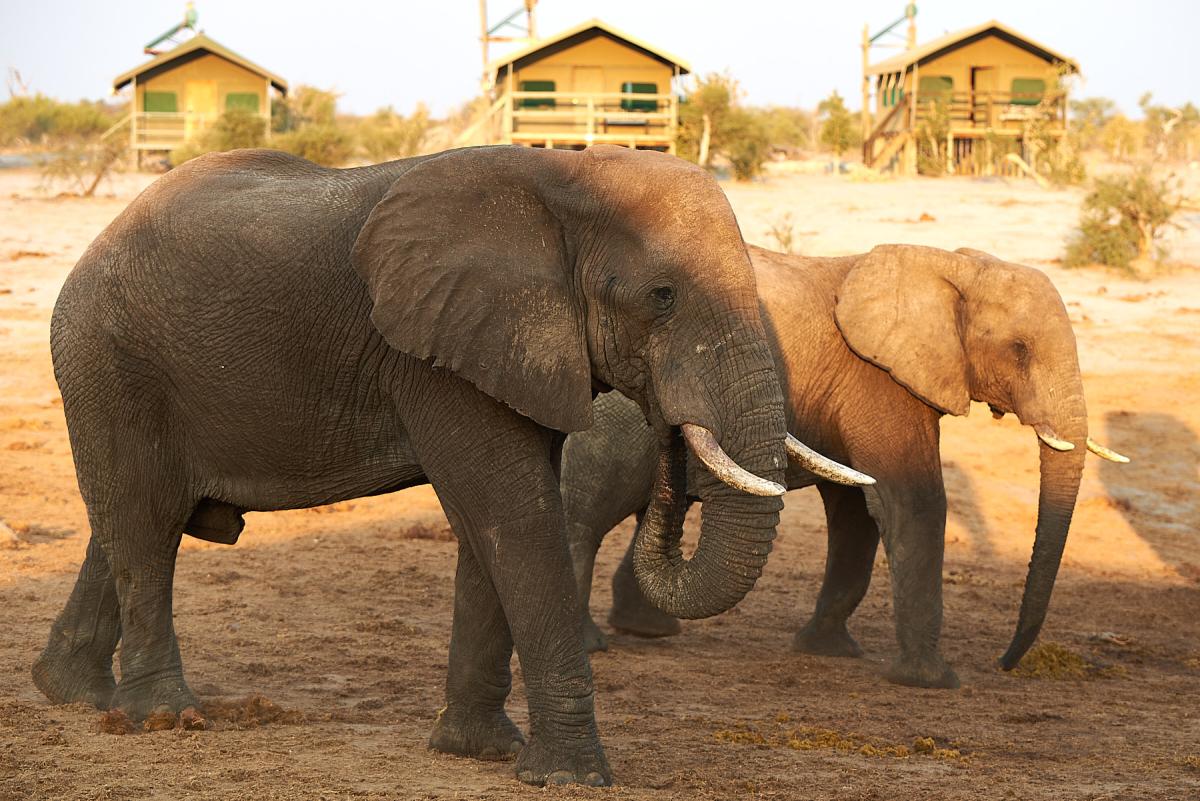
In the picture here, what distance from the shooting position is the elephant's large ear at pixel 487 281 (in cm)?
459

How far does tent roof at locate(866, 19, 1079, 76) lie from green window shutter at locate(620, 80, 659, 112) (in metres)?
6.04

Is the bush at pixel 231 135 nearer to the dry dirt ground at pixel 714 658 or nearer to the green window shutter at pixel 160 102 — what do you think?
the green window shutter at pixel 160 102

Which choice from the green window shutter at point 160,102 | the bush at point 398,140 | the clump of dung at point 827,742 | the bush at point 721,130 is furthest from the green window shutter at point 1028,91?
the clump of dung at point 827,742

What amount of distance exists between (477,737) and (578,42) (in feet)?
94.5

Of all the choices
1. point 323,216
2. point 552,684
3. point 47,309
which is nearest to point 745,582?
point 552,684

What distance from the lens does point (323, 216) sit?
201 inches

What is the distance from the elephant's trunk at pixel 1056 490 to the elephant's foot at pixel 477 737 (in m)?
2.83

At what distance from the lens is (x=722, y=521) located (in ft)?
15.2

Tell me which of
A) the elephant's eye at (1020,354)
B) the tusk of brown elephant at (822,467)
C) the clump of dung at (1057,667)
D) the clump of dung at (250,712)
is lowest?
the clump of dung at (1057,667)

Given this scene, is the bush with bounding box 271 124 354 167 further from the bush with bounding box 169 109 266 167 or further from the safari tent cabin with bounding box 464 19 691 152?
the safari tent cabin with bounding box 464 19 691 152

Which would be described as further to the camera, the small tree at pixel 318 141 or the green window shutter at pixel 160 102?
the green window shutter at pixel 160 102

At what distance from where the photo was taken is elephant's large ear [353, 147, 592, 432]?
459 centimetres

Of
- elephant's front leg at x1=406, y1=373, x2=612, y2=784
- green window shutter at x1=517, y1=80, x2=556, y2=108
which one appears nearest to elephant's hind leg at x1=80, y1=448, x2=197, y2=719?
elephant's front leg at x1=406, y1=373, x2=612, y2=784

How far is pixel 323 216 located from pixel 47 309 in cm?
1095
